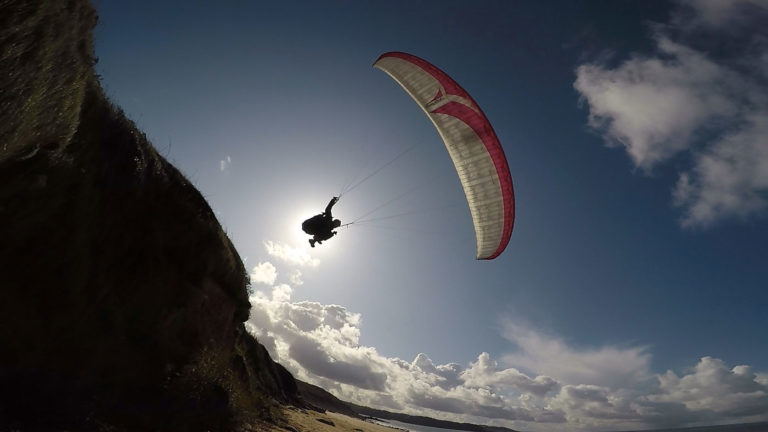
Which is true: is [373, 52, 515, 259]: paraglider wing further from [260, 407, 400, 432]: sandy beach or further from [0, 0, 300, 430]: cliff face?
[260, 407, 400, 432]: sandy beach

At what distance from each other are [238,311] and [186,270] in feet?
9.18

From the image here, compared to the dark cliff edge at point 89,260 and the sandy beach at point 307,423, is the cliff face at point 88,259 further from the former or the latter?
the sandy beach at point 307,423

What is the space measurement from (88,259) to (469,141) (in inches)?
506

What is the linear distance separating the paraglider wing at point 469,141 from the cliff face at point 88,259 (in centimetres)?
1027

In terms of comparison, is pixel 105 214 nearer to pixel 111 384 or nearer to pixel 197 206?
pixel 197 206

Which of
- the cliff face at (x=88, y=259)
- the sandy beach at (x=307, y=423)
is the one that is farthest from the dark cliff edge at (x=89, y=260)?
the sandy beach at (x=307, y=423)

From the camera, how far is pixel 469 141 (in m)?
13.9

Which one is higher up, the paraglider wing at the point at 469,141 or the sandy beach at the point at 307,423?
the paraglider wing at the point at 469,141

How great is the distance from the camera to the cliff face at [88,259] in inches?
153

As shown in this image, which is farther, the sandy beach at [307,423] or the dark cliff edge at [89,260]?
the sandy beach at [307,423]

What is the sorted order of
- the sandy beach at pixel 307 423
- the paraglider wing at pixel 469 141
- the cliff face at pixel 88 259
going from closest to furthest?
the cliff face at pixel 88 259 < the sandy beach at pixel 307 423 < the paraglider wing at pixel 469 141

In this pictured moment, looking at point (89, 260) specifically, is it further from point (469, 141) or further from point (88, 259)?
point (469, 141)

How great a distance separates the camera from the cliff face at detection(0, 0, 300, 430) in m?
3.90

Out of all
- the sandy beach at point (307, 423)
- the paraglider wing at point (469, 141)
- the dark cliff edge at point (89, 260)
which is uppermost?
the paraglider wing at point (469, 141)
